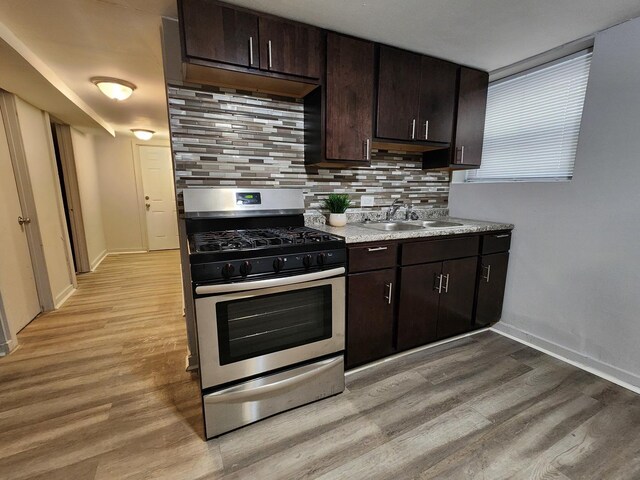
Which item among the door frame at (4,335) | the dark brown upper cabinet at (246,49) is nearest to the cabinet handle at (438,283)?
the dark brown upper cabinet at (246,49)

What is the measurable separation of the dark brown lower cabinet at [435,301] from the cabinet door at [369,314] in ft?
0.37

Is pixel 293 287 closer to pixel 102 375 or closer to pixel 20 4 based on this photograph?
pixel 102 375

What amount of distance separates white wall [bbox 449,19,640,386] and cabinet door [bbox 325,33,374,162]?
1.32 meters

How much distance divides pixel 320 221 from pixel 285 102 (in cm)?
86

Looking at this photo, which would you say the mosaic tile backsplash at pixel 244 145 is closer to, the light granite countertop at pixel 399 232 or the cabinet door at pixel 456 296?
the light granite countertop at pixel 399 232

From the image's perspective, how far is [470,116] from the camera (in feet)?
7.76

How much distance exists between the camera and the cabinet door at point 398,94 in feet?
6.53

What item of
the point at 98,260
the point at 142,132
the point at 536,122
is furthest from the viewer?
the point at 98,260

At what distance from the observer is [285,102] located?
1.98m

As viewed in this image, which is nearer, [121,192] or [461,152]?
[461,152]

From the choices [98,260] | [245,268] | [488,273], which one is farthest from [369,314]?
[98,260]

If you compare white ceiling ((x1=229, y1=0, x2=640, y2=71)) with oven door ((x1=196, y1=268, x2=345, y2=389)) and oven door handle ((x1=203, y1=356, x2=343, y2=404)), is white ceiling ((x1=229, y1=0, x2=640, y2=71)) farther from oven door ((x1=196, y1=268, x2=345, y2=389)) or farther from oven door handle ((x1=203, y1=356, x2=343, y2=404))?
oven door handle ((x1=203, y1=356, x2=343, y2=404))

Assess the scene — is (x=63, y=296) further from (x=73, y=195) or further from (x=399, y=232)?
(x=399, y=232)

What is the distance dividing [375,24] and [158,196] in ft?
17.1
